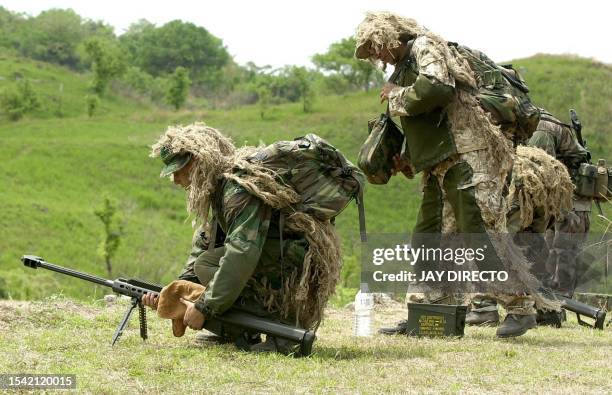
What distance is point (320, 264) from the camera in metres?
6.16

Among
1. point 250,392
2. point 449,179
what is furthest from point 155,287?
point 449,179


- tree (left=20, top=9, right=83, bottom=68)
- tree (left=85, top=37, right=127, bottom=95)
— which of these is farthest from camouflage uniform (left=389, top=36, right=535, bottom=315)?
tree (left=20, top=9, right=83, bottom=68)

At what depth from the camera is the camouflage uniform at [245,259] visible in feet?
18.7

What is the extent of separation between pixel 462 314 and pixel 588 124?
35.0 m

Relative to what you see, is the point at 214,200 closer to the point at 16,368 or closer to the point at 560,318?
the point at 16,368

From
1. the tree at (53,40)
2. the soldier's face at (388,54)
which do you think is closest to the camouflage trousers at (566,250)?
the soldier's face at (388,54)

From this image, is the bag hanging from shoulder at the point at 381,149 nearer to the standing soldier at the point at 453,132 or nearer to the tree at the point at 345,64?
the standing soldier at the point at 453,132

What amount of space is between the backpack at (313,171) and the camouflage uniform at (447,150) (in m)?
0.91

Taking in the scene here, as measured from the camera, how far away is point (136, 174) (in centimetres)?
4294

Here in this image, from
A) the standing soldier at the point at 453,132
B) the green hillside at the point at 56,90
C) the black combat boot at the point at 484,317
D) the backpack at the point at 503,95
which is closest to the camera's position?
the standing soldier at the point at 453,132

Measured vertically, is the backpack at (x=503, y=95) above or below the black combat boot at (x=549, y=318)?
above

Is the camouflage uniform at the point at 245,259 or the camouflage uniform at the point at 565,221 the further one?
the camouflage uniform at the point at 565,221

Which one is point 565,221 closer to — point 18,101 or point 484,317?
point 484,317

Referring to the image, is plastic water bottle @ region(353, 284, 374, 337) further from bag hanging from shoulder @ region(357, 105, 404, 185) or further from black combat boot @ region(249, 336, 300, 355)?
black combat boot @ region(249, 336, 300, 355)
